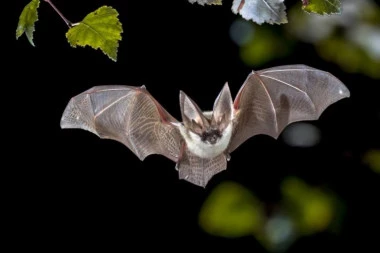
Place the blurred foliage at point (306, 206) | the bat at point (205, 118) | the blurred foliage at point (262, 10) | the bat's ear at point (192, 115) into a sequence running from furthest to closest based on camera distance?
the blurred foliage at point (306, 206)
the bat at point (205, 118)
the bat's ear at point (192, 115)
the blurred foliage at point (262, 10)

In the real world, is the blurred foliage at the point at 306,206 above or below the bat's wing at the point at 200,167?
below

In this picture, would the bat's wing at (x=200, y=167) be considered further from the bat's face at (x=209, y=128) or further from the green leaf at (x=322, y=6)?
the green leaf at (x=322, y=6)

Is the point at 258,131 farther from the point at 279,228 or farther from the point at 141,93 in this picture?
the point at 279,228

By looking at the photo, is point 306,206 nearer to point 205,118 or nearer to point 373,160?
point 373,160

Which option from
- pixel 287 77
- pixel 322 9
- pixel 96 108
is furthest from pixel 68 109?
pixel 322 9

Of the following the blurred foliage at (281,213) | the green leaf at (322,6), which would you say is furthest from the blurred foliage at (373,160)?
the green leaf at (322,6)

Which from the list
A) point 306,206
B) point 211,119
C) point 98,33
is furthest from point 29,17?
point 306,206

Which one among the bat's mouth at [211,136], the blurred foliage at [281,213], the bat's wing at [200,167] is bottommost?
the blurred foliage at [281,213]

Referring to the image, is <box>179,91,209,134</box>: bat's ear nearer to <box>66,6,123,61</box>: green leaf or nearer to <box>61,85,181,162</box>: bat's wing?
<box>61,85,181,162</box>: bat's wing
